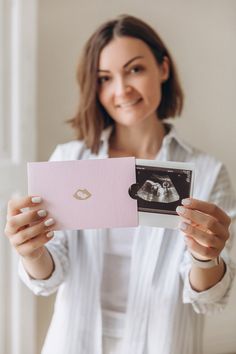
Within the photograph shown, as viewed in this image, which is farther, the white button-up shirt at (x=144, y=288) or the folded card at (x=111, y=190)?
the white button-up shirt at (x=144, y=288)

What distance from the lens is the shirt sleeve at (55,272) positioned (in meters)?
1.02

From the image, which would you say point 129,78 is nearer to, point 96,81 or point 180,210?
point 96,81

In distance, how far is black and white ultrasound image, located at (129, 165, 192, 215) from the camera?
2.74 ft

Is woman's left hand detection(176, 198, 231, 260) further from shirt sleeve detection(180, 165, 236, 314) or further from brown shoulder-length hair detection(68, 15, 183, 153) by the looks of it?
brown shoulder-length hair detection(68, 15, 183, 153)

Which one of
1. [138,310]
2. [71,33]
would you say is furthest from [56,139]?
[138,310]

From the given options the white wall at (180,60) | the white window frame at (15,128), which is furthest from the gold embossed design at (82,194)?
the white wall at (180,60)

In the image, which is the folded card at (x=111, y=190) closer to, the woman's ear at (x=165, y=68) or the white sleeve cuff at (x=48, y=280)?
the white sleeve cuff at (x=48, y=280)

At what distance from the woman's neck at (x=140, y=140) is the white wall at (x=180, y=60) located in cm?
24

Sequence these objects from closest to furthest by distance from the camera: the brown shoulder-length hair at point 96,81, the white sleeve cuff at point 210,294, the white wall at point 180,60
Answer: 1. the white sleeve cuff at point 210,294
2. the brown shoulder-length hair at point 96,81
3. the white wall at point 180,60

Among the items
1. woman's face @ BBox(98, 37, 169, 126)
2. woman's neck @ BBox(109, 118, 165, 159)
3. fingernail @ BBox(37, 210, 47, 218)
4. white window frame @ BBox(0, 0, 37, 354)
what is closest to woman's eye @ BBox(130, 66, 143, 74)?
woman's face @ BBox(98, 37, 169, 126)

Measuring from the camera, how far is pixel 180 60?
55.7 inches

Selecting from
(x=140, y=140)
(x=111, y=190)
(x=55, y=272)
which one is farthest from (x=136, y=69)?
(x=55, y=272)

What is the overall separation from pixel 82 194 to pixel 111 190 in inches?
2.0

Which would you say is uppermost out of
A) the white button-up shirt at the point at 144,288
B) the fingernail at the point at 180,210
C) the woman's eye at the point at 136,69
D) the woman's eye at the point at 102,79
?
the woman's eye at the point at 136,69
